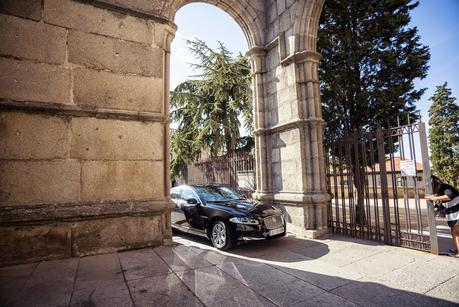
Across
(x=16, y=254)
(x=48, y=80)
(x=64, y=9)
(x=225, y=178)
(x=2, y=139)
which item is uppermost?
(x=64, y=9)

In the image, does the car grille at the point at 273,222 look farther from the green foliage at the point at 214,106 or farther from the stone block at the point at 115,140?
the green foliage at the point at 214,106

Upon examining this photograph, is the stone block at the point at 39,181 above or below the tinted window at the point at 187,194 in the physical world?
above

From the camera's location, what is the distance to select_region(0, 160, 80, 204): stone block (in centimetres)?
402

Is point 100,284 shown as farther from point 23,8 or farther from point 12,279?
point 23,8

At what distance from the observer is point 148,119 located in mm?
5188

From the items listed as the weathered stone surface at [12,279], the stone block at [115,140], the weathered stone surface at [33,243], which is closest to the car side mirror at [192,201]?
the stone block at [115,140]

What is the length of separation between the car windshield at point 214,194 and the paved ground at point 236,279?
1.56m

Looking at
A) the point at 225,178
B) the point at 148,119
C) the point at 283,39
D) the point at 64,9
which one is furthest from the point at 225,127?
the point at 64,9

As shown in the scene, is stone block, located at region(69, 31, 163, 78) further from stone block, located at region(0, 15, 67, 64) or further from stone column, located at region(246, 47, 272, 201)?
stone column, located at region(246, 47, 272, 201)

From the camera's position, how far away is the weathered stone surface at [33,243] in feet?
12.8

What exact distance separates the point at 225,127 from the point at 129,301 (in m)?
11.1

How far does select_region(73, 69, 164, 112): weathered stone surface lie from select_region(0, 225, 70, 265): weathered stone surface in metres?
2.28

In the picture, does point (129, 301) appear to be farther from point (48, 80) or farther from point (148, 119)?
point (48, 80)

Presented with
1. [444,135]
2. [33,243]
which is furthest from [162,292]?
[444,135]
